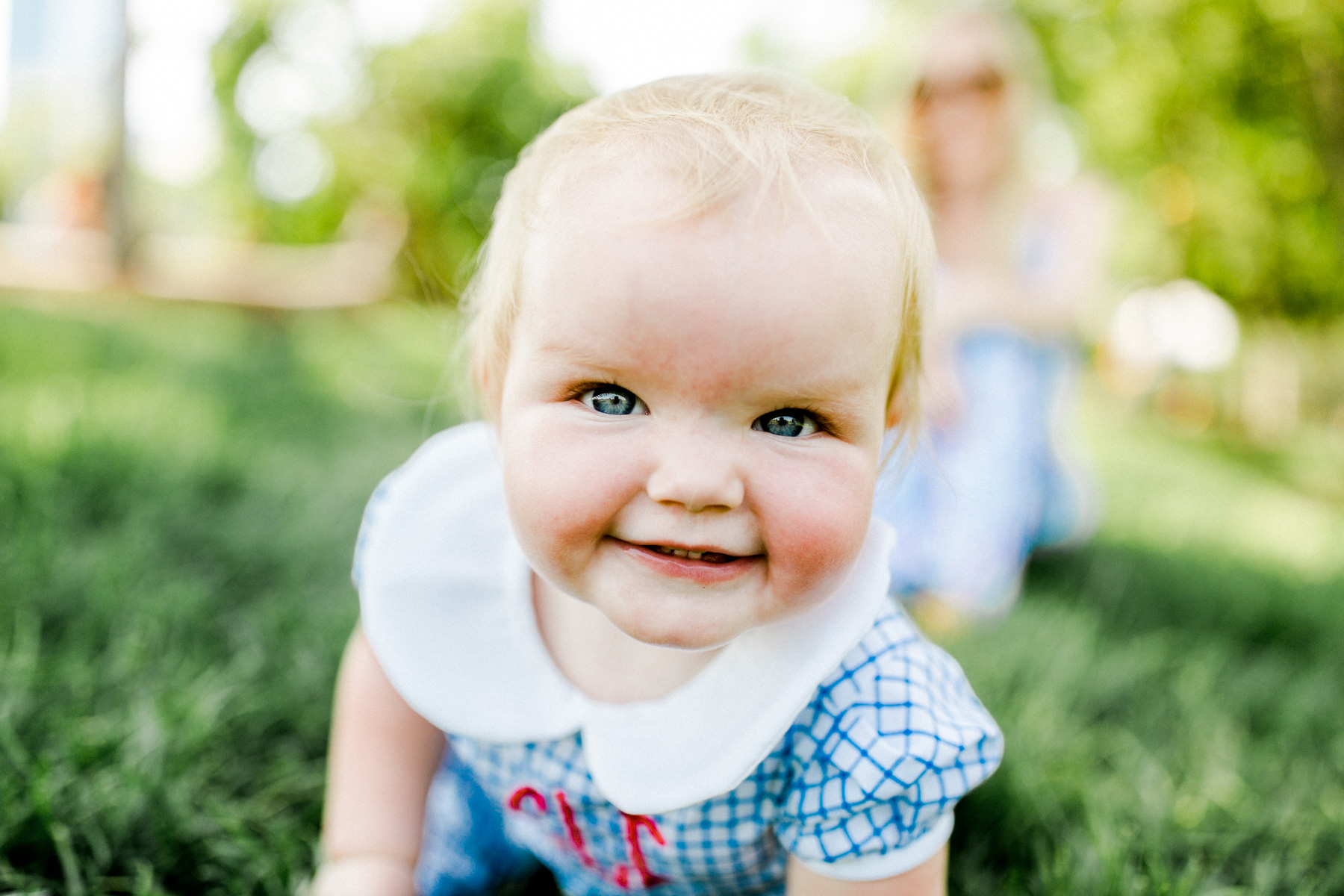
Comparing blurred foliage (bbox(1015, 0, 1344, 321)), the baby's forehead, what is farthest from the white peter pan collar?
blurred foliage (bbox(1015, 0, 1344, 321))

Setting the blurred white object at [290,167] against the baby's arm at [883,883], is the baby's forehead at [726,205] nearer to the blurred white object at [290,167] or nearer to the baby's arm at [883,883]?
the baby's arm at [883,883]

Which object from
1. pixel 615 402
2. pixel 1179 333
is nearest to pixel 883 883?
pixel 615 402

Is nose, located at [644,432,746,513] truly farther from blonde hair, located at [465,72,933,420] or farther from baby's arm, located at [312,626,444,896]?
baby's arm, located at [312,626,444,896]

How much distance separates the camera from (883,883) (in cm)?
85

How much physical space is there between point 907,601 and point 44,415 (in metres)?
2.45

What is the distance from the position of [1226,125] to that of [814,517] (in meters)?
9.82

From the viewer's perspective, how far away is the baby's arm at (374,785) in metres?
1.12

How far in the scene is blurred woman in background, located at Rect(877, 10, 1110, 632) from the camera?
116 inches

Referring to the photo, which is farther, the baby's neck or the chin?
the baby's neck

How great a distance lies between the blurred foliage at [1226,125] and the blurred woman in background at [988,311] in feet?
18.6

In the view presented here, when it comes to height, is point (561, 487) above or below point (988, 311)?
above

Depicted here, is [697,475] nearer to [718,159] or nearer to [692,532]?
[692,532]

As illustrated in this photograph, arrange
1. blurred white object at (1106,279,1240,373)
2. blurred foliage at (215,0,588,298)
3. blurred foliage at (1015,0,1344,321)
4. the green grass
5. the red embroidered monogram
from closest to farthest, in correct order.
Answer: the red embroidered monogram → the green grass → blurred foliage at (1015,0,1344,321) → blurred foliage at (215,0,588,298) → blurred white object at (1106,279,1240,373)

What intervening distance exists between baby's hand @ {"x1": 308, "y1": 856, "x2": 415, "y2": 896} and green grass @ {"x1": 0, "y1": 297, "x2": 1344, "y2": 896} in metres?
0.13
